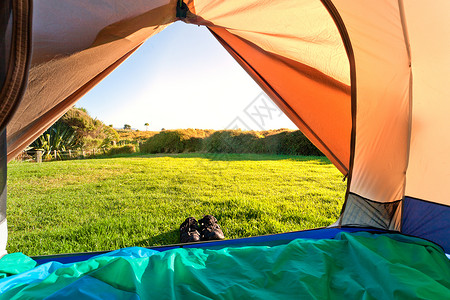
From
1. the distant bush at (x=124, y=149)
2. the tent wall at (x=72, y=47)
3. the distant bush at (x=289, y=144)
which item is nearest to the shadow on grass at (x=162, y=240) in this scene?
the tent wall at (x=72, y=47)

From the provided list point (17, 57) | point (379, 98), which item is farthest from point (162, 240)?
point (379, 98)

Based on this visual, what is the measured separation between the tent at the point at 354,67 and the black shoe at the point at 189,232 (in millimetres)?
906

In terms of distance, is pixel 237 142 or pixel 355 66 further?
pixel 237 142

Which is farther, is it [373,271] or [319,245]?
[319,245]

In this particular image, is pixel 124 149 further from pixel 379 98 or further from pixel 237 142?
pixel 379 98

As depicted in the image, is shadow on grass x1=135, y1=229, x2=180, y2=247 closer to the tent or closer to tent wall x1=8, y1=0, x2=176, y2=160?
Answer: the tent

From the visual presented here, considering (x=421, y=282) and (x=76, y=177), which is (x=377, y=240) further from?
(x=76, y=177)

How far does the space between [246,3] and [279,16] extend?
22 centimetres

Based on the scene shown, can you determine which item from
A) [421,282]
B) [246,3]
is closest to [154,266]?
[421,282]

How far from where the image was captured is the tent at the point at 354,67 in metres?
1.21

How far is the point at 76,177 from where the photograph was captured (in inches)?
180

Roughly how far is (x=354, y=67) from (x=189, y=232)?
1.44 m

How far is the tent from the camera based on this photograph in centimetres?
121

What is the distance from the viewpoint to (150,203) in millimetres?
2975
